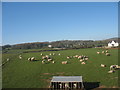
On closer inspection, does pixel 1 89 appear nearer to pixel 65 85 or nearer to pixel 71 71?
pixel 65 85

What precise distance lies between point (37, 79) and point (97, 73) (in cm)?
807

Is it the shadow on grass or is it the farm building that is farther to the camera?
the shadow on grass

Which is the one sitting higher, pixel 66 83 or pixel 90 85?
pixel 66 83

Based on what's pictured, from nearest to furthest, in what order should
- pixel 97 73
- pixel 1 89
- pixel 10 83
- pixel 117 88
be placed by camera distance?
pixel 117 88
pixel 1 89
pixel 10 83
pixel 97 73

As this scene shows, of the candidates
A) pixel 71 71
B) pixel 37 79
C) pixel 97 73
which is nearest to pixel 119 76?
pixel 97 73

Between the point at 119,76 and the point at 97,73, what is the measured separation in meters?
2.91

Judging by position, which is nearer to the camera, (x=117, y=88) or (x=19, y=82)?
(x=117, y=88)

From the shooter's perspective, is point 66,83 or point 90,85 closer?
point 66,83

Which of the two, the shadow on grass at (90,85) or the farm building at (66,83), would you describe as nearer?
the farm building at (66,83)

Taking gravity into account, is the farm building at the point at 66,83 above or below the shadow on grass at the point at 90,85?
above

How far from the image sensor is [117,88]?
1662 cm

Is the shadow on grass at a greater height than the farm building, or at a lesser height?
lesser

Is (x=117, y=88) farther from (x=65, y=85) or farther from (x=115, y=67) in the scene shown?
(x=115, y=67)

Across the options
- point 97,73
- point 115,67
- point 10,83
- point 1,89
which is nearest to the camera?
point 1,89
